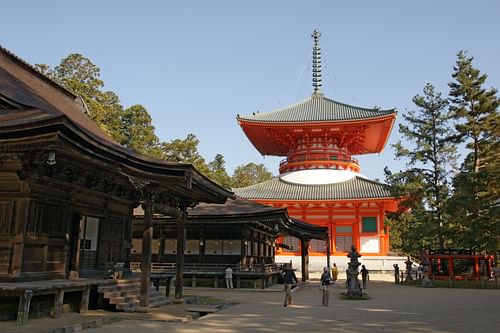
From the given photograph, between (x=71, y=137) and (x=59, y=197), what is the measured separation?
3.37 metres

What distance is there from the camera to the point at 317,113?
4481 centimetres

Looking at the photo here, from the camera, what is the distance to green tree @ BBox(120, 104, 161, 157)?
42.6 m

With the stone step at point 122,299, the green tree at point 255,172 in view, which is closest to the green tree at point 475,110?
the stone step at point 122,299

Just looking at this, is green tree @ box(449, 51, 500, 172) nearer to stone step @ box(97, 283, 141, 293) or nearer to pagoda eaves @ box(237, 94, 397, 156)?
pagoda eaves @ box(237, 94, 397, 156)

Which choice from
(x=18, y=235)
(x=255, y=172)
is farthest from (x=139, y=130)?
(x=255, y=172)

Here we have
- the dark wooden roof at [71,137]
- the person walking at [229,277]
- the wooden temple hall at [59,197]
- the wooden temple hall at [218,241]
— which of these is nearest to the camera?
the dark wooden roof at [71,137]

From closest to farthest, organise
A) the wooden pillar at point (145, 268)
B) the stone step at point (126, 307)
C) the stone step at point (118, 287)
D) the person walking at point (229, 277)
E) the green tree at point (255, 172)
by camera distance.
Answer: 1. the wooden pillar at point (145, 268)
2. the stone step at point (126, 307)
3. the stone step at point (118, 287)
4. the person walking at point (229, 277)
5. the green tree at point (255, 172)

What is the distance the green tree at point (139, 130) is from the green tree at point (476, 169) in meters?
25.5

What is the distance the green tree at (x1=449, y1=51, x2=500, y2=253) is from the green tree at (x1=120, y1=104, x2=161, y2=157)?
25.5 metres

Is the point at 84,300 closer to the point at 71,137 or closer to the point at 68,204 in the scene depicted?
the point at 68,204

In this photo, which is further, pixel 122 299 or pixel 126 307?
pixel 122 299

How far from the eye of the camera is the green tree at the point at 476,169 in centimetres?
2523

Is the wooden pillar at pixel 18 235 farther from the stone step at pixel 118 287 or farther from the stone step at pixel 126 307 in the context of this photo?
the stone step at pixel 126 307

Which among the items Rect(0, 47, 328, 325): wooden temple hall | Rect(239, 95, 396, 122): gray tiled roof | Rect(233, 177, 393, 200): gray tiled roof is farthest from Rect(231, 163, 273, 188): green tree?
Rect(0, 47, 328, 325): wooden temple hall
